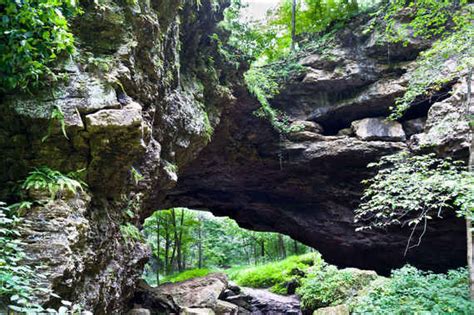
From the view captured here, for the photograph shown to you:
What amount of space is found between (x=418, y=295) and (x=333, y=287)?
270 centimetres

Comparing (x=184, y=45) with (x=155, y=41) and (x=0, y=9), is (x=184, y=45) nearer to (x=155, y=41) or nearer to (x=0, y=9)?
(x=155, y=41)

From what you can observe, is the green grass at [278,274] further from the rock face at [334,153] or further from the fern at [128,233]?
the fern at [128,233]

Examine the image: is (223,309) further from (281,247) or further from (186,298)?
(281,247)

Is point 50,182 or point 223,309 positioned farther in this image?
point 223,309

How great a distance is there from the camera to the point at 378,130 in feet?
32.9

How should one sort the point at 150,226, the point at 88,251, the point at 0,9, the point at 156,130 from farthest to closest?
the point at 150,226 → the point at 156,130 → the point at 88,251 → the point at 0,9

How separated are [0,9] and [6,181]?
1.93 meters

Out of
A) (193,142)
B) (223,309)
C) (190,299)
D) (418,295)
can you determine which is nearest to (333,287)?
(418,295)

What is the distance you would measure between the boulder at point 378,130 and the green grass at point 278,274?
6.98 m

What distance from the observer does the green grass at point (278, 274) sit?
14.9 meters

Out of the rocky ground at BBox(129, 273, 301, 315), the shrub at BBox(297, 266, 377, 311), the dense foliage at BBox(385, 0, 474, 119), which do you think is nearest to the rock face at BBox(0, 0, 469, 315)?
the dense foliage at BBox(385, 0, 474, 119)

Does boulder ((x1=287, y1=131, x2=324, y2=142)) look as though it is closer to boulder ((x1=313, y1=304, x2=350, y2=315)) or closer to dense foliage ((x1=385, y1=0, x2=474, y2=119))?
dense foliage ((x1=385, y1=0, x2=474, y2=119))

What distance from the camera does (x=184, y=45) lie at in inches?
306

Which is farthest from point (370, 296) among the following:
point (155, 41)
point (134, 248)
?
point (155, 41)
